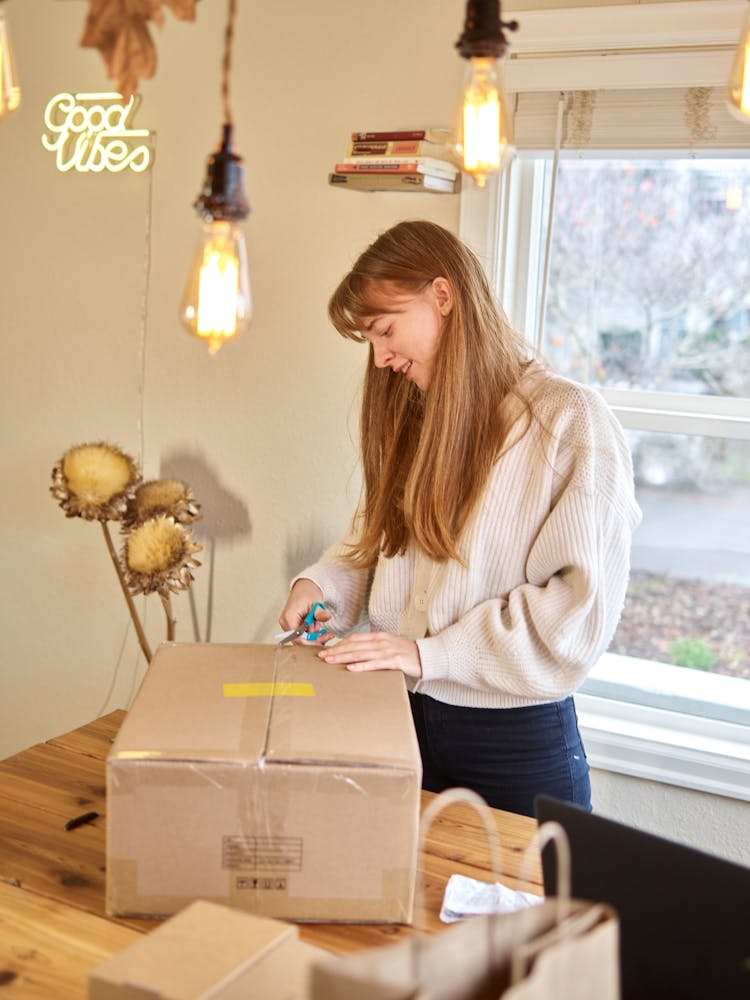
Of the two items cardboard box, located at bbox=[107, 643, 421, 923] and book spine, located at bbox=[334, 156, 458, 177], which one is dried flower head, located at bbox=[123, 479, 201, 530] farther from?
cardboard box, located at bbox=[107, 643, 421, 923]

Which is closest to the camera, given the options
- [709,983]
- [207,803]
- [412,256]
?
[709,983]

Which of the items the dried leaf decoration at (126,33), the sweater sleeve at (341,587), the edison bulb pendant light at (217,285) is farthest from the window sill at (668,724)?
the dried leaf decoration at (126,33)

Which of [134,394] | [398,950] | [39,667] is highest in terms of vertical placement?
[134,394]

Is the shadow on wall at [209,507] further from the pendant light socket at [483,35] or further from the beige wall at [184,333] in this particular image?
the pendant light socket at [483,35]

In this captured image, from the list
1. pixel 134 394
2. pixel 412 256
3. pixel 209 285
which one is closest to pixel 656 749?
pixel 412 256

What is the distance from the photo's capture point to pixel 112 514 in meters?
2.46

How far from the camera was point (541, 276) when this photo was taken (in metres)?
2.45

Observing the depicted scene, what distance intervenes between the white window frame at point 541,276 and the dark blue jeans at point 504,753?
24.8 inches

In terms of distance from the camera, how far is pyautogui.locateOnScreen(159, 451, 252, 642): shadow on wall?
2.79 metres

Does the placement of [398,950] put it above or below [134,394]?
below

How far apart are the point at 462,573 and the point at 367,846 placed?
0.66 metres

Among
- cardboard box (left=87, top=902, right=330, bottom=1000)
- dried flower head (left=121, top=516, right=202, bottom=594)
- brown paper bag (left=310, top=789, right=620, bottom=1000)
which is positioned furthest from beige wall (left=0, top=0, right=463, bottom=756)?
brown paper bag (left=310, top=789, right=620, bottom=1000)

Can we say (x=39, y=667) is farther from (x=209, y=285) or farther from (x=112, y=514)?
(x=209, y=285)

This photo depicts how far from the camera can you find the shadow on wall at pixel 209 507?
279cm
